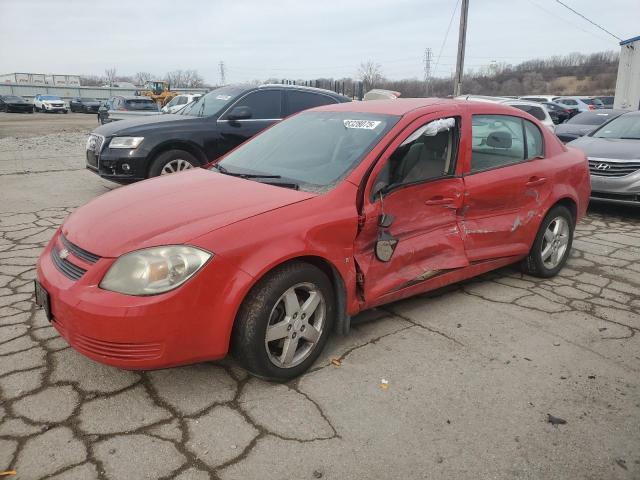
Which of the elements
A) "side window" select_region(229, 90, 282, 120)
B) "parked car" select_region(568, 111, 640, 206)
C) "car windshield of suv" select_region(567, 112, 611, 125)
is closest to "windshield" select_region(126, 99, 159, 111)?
"side window" select_region(229, 90, 282, 120)

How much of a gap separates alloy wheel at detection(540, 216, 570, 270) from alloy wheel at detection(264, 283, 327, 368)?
2.52 metres

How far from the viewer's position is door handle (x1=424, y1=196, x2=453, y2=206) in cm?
349

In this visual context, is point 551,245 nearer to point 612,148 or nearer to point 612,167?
point 612,167

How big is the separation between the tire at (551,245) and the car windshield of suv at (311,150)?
75.0 inches

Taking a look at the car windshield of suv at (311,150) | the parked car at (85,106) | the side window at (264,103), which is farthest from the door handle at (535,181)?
the parked car at (85,106)

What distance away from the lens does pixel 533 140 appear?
4410mm

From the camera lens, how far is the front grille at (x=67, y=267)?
2581 millimetres

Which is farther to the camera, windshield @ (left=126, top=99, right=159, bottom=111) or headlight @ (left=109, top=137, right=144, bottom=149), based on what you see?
windshield @ (left=126, top=99, right=159, bottom=111)

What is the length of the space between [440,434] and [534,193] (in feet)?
8.21

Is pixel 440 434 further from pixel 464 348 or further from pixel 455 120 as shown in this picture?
pixel 455 120

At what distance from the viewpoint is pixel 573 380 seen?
2.94 m

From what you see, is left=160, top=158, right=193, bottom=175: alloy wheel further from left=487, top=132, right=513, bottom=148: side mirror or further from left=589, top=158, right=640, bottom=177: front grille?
left=589, top=158, right=640, bottom=177: front grille

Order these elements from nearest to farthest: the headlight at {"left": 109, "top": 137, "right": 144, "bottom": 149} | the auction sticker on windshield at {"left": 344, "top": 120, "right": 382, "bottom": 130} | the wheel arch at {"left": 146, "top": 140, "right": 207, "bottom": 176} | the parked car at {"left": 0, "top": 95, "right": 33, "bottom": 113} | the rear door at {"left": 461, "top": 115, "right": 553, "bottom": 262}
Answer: the auction sticker on windshield at {"left": 344, "top": 120, "right": 382, "bottom": 130} < the rear door at {"left": 461, "top": 115, "right": 553, "bottom": 262} < the headlight at {"left": 109, "top": 137, "right": 144, "bottom": 149} < the wheel arch at {"left": 146, "top": 140, "right": 207, "bottom": 176} < the parked car at {"left": 0, "top": 95, "right": 33, "bottom": 113}

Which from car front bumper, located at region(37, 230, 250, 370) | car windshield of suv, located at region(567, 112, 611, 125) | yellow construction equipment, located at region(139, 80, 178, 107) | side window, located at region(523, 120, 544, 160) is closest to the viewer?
car front bumper, located at region(37, 230, 250, 370)
